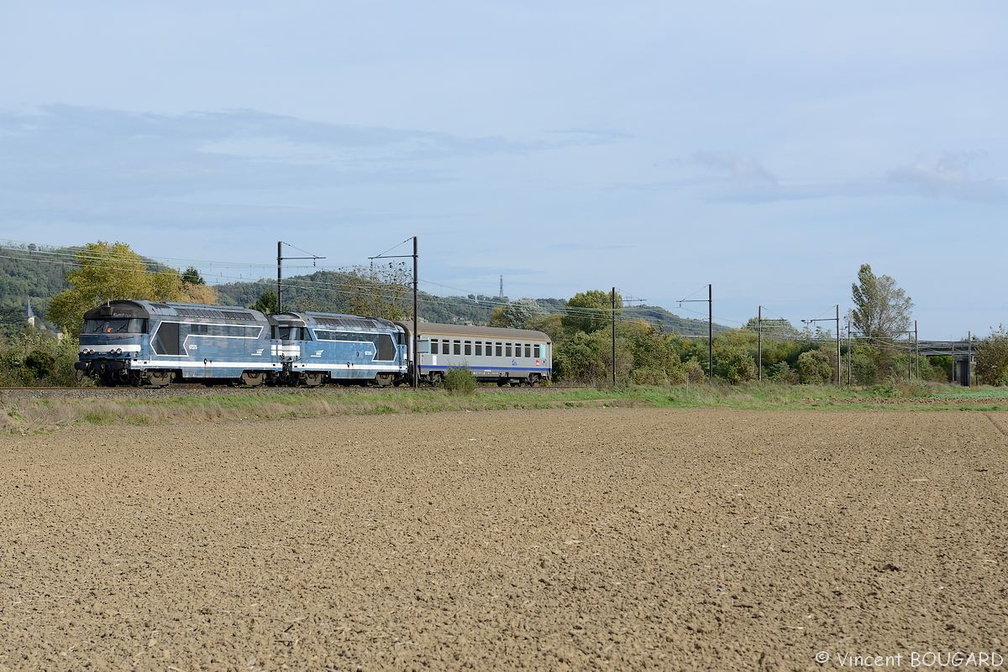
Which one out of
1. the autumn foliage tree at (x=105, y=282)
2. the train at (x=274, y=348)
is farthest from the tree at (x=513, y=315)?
the train at (x=274, y=348)

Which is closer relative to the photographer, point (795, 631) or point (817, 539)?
point (795, 631)

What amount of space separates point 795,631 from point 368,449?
51.4ft

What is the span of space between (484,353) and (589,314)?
59.6m

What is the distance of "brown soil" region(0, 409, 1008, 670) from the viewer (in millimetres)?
7332

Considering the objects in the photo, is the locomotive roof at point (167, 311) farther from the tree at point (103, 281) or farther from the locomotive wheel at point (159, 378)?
the tree at point (103, 281)

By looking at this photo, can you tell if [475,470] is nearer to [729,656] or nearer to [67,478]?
[67,478]

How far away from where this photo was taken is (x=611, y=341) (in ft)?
260

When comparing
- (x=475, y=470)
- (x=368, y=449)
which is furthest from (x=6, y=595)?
(x=368, y=449)

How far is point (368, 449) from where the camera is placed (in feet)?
74.2

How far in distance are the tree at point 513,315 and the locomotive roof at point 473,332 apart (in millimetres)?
62279

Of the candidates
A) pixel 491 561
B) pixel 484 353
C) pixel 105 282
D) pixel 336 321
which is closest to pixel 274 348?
pixel 336 321

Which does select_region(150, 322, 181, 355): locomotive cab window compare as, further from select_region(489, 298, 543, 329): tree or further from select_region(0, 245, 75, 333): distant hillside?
select_region(0, 245, 75, 333): distant hillside

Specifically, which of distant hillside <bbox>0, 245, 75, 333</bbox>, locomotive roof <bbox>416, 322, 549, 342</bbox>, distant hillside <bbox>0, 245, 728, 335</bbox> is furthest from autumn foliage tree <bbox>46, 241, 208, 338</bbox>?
distant hillside <bbox>0, 245, 75, 333</bbox>

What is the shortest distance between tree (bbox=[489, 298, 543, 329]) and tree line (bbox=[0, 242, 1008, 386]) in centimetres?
318
